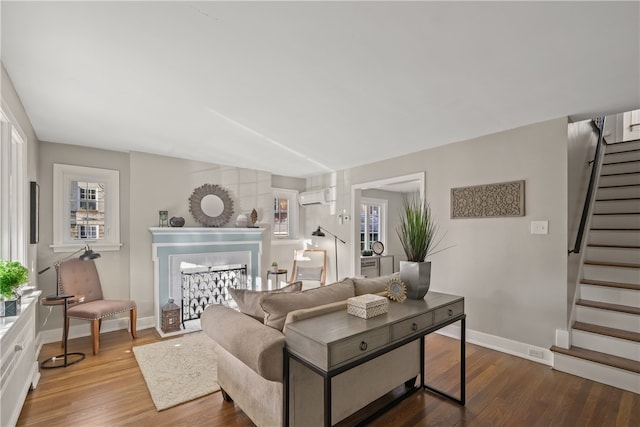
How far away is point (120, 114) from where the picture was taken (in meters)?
2.82

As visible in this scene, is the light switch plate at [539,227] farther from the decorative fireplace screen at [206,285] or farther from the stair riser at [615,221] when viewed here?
the decorative fireplace screen at [206,285]

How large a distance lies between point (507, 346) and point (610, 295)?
43.8 inches

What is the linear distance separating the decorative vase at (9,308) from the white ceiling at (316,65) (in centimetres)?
154

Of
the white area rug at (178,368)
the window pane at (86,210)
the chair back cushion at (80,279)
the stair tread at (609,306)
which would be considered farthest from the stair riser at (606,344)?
the window pane at (86,210)

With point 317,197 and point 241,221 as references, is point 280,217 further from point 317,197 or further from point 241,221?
point 241,221

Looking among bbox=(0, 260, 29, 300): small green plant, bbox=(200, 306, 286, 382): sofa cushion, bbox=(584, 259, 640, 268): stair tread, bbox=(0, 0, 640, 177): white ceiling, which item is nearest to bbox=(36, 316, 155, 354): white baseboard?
bbox=(0, 260, 29, 300): small green plant

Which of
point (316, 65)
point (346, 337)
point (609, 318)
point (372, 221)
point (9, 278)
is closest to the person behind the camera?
point (346, 337)

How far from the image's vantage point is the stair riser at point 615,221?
139 inches

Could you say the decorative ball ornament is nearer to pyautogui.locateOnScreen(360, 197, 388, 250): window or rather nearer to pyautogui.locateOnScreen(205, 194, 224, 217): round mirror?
pyautogui.locateOnScreen(205, 194, 224, 217): round mirror

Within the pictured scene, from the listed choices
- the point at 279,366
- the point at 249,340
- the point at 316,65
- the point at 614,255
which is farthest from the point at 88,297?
the point at 614,255

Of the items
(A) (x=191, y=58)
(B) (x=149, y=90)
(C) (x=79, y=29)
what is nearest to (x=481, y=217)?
(A) (x=191, y=58)

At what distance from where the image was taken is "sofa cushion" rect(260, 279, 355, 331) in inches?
71.7

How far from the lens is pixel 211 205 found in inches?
188

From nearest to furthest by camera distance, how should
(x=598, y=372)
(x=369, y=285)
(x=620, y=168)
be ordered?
1. (x=369, y=285)
2. (x=598, y=372)
3. (x=620, y=168)
